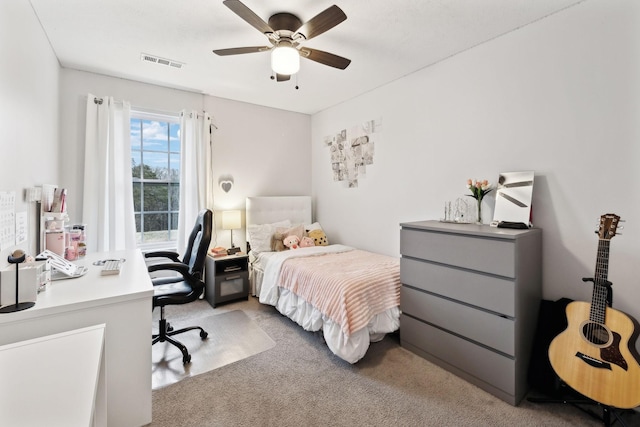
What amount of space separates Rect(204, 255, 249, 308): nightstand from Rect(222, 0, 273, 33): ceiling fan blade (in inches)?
99.7

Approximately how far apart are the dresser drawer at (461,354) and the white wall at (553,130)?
714 mm

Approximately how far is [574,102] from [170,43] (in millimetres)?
3199

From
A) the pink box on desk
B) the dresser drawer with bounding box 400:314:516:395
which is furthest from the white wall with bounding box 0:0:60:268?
the dresser drawer with bounding box 400:314:516:395

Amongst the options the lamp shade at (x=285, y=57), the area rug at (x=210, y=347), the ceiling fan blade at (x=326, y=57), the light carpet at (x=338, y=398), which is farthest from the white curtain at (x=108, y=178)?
the ceiling fan blade at (x=326, y=57)

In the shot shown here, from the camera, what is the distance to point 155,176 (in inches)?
145

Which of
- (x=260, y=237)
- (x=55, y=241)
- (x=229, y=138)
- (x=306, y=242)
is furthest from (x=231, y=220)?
(x=55, y=241)

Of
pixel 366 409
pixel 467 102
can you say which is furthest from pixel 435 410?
pixel 467 102

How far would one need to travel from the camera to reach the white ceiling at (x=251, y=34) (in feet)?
6.64

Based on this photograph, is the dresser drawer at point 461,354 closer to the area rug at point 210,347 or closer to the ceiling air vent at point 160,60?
the area rug at point 210,347

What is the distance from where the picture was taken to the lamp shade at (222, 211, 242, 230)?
12.4 ft

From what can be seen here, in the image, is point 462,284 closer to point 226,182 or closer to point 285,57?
point 285,57

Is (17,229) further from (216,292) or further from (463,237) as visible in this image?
(463,237)

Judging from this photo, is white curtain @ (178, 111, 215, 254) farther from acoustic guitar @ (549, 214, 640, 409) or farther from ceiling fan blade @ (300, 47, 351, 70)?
acoustic guitar @ (549, 214, 640, 409)

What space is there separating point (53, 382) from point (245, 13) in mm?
1958
